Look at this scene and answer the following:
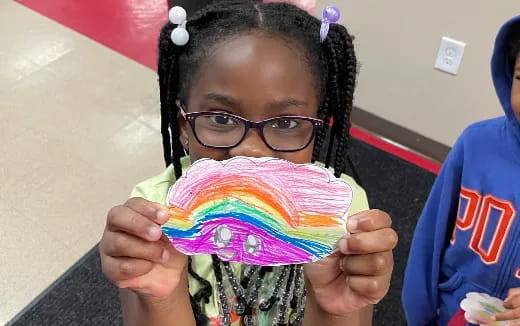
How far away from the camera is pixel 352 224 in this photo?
0.70 metres

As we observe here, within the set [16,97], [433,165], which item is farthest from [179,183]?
[16,97]

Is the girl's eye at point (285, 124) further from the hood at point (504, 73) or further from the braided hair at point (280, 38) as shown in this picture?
the hood at point (504, 73)

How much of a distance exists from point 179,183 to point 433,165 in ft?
5.45

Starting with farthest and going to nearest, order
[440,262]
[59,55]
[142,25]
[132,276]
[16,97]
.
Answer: [142,25]
[59,55]
[16,97]
[440,262]
[132,276]

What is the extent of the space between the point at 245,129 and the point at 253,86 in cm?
6

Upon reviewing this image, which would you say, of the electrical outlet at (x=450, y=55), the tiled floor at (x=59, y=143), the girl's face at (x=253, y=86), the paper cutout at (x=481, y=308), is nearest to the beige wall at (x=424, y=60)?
the electrical outlet at (x=450, y=55)

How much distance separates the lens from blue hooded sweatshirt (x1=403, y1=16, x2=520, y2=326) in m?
1.06

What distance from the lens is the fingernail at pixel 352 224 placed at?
2.28 ft

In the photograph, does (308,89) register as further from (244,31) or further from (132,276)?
(132,276)

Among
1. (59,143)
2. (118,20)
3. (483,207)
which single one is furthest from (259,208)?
(118,20)

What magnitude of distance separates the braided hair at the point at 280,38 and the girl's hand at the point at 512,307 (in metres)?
0.39

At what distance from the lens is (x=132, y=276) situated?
710mm

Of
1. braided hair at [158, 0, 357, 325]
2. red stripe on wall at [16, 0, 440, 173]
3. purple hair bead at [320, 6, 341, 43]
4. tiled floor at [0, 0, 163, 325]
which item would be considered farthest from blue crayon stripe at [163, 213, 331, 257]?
red stripe on wall at [16, 0, 440, 173]

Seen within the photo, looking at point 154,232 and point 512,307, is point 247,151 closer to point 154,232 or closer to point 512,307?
point 154,232
